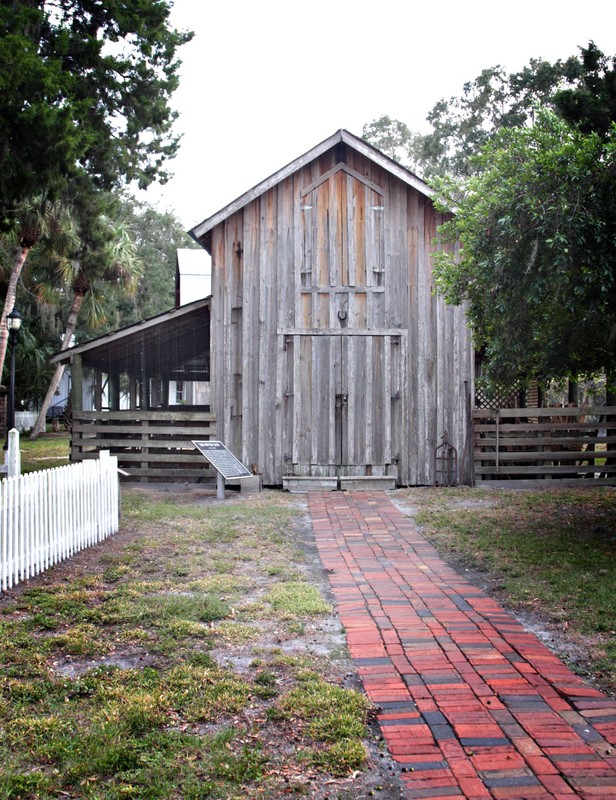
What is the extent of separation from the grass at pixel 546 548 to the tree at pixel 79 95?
7250 millimetres

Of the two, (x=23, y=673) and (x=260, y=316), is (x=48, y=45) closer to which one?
(x=260, y=316)

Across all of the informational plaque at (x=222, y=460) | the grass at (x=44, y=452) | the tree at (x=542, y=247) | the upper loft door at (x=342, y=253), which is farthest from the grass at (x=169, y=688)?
the grass at (x=44, y=452)

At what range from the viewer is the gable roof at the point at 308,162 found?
1334 cm

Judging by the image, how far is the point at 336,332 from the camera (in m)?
13.5

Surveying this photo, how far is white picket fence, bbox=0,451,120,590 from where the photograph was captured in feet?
21.7

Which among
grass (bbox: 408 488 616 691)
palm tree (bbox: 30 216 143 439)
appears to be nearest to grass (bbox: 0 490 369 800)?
grass (bbox: 408 488 616 691)

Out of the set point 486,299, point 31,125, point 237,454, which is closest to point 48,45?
point 31,125

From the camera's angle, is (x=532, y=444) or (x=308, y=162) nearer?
(x=308, y=162)

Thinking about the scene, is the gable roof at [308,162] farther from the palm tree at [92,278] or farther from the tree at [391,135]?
the tree at [391,135]

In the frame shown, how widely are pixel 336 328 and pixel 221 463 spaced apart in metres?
3.28

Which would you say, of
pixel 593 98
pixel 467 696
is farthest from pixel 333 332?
pixel 467 696

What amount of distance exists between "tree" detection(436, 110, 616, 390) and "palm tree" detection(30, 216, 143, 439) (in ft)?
48.6

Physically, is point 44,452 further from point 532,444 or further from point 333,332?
point 532,444

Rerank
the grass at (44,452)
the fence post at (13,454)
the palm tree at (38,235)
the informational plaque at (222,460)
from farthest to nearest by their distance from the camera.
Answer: the palm tree at (38,235) < the grass at (44,452) < the informational plaque at (222,460) < the fence post at (13,454)
